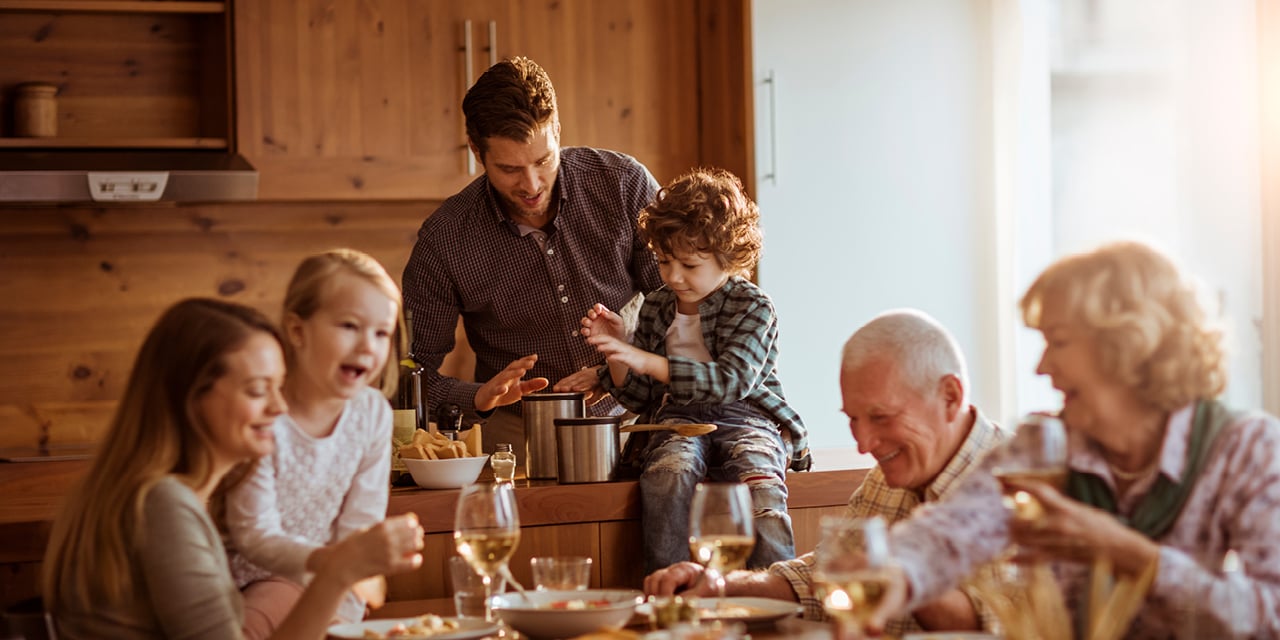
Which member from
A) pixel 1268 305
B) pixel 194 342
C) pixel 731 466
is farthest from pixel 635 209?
pixel 194 342

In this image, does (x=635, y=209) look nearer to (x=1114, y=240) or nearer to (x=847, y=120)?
(x=847, y=120)

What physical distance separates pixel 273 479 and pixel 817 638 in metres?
0.77

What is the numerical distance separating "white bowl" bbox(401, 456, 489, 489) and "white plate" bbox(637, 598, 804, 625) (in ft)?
2.79

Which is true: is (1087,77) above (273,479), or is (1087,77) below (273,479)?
above

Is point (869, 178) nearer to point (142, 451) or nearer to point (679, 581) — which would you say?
point (679, 581)

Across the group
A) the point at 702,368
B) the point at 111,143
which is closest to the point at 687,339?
the point at 702,368

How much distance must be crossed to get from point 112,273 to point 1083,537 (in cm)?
370

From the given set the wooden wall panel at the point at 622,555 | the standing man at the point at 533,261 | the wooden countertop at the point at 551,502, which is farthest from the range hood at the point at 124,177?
the wooden wall panel at the point at 622,555

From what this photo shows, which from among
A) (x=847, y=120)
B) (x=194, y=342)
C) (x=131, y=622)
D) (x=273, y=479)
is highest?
(x=847, y=120)

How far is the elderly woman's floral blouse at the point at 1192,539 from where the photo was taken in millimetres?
1258

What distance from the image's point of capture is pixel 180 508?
1.54 metres

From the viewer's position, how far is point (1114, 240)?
1405 mm

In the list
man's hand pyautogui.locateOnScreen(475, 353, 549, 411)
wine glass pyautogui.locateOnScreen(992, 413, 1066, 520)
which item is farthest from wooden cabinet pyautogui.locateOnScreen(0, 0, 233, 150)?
wine glass pyautogui.locateOnScreen(992, 413, 1066, 520)

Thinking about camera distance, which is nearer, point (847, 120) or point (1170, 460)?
point (1170, 460)
